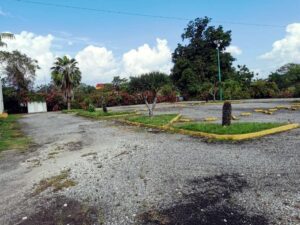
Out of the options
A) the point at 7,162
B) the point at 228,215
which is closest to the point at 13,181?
the point at 7,162

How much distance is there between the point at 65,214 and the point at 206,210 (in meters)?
2.03

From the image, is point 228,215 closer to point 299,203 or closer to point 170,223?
point 170,223

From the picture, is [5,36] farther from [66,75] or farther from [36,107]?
[36,107]

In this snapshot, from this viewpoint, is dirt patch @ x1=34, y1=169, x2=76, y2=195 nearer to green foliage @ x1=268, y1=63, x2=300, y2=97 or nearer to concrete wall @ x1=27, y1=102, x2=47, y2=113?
green foliage @ x1=268, y1=63, x2=300, y2=97

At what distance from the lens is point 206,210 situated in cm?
385

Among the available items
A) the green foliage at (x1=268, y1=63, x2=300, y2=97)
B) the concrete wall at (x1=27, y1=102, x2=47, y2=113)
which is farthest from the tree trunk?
the concrete wall at (x1=27, y1=102, x2=47, y2=113)

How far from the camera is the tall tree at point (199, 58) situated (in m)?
35.1

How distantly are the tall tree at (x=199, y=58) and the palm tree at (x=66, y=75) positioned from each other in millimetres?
12684

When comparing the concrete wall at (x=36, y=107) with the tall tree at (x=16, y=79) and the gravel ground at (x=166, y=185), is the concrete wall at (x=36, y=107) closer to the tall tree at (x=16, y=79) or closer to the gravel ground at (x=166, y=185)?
the tall tree at (x=16, y=79)

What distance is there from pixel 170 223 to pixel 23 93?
37199 millimetres

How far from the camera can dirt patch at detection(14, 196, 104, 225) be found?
386 centimetres

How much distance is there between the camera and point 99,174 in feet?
19.0

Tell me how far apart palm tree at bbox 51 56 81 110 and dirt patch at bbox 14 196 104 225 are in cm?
3192

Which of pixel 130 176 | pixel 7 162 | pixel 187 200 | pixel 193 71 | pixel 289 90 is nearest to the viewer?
pixel 187 200
